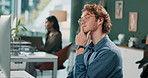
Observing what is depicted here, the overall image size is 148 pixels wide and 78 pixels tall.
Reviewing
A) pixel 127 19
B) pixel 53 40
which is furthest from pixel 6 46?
pixel 127 19

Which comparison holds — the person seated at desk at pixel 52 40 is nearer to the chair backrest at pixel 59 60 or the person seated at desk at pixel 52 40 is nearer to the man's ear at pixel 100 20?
the chair backrest at pixel 59 60

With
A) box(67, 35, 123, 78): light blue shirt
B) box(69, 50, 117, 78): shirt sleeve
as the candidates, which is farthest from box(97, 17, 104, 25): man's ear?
box(69, 50, 117, 78): shirt sleeve

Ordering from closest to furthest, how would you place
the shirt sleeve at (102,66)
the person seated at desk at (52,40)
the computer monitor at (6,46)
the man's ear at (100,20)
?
the computer monitor at (6,46) → the shirt sleeve at (102,66) → the man's ear at (100,20) → the person seated at desk at (52,40)

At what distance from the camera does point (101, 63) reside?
2.44m

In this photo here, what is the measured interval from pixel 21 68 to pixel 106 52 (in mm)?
3315

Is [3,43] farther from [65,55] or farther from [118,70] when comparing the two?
[65,55]

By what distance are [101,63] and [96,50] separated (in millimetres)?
170

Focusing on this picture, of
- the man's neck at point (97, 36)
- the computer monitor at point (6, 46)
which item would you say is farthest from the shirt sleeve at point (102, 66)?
the computer monitor at point (6, 46)

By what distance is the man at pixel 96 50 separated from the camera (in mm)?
2438

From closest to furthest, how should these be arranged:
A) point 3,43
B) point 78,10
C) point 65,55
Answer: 1. point 3,43
2. point 65,55
3. point 78,10

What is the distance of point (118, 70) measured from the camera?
2.46 metres

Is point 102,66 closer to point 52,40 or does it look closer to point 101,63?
point 101,63

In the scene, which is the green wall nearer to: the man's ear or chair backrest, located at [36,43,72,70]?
chair backrest, located at [36,43,72,70]

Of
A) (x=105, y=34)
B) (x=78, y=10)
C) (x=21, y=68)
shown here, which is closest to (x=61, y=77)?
(x=21, y=68)
